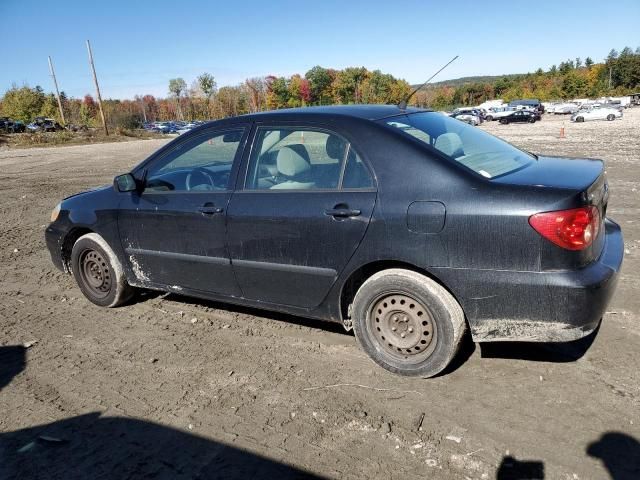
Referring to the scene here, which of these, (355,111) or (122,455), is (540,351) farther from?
(122,455)

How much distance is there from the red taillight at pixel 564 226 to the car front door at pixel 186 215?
221 cm

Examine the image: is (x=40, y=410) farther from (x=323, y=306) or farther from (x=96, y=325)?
(x=323, y=306)

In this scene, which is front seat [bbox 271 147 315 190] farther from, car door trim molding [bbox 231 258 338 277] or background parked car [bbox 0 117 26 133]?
background parked car [bbox 0 117 26 133]

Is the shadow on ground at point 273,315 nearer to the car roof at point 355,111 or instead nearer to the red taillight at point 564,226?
the car roof at point 355,111

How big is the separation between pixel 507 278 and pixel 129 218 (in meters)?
3.20

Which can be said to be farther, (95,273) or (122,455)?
(95,273)

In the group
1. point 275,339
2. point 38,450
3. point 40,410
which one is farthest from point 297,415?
point 40,410

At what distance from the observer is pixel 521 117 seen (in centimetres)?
5022

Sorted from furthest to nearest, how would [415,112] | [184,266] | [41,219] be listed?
1. [41,219]
2. [184,266]
3. [415,112]

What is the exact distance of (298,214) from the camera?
346cm

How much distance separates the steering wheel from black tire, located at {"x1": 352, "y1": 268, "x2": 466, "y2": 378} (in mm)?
1571

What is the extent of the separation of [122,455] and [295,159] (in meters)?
2.21

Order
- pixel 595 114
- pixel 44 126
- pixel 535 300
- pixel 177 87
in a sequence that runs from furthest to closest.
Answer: pixel 177 87 < pixel 44 126 < pixel 595 114 < pixel 535 300

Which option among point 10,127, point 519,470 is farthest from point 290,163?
point 10,127
